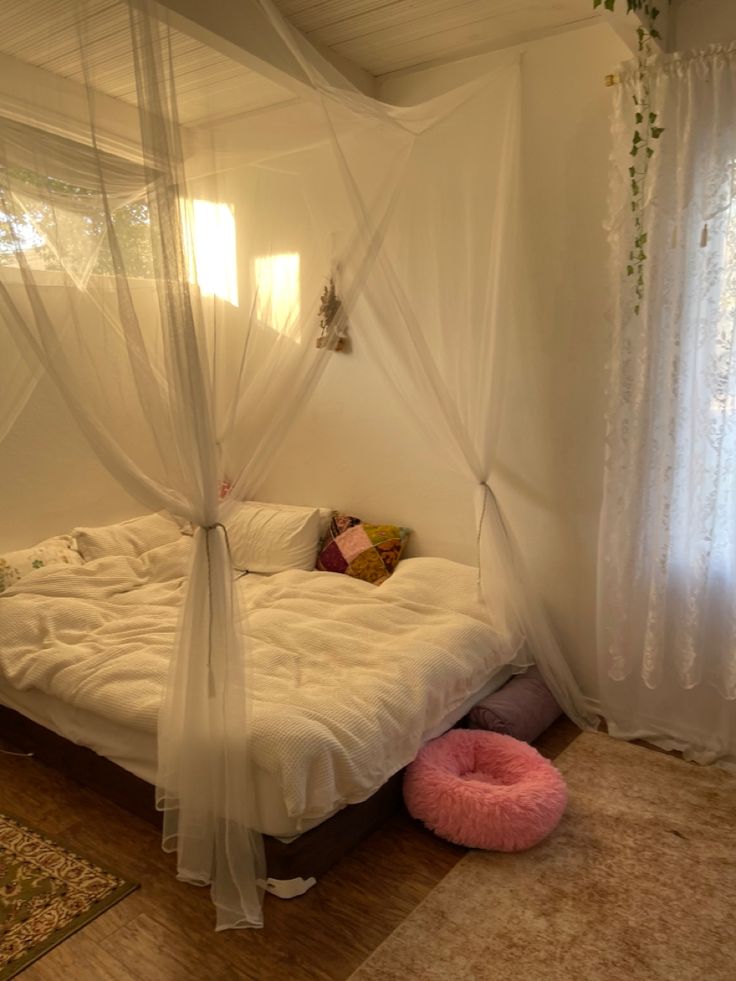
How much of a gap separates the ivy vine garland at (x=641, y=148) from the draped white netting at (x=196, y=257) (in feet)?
1.99

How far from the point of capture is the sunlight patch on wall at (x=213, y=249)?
2.01 meters

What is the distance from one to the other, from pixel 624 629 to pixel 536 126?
2064 mm

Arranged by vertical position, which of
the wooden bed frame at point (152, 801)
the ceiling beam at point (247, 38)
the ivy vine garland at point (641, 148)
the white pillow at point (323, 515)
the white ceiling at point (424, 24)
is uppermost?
the white ceiling at point (424, 24)

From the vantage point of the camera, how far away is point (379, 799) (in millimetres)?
2539

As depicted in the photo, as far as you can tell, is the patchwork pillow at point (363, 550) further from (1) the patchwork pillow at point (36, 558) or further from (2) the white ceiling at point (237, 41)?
(2) the white ceiling at point (237, 41)

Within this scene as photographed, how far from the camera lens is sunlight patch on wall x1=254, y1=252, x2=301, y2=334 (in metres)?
2.32

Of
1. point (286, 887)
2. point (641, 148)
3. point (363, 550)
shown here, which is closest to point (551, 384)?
point (641, 148)

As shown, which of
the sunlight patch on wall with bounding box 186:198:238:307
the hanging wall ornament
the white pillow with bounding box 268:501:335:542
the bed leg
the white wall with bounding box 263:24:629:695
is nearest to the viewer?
the sunlight patch on wall with bounding box 186:198:238:307

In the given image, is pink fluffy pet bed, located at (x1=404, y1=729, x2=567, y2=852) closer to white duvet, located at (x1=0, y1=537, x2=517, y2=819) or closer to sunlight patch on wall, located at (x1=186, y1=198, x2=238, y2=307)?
white duvet, located at (x1=0, y1=537, x2=517, y2=819)

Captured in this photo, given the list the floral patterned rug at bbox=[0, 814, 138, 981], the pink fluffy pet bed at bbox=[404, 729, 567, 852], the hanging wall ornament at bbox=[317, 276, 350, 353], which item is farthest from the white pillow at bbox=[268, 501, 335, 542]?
the floral patterned rug at bbox=[0, 814, 138, 981]

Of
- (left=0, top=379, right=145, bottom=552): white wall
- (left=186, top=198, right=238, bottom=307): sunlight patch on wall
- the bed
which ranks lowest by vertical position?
the bed

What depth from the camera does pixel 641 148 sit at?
2732mm

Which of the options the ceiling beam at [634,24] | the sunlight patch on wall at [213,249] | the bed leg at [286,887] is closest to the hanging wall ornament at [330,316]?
the sunlight patch on wall at [213,249]

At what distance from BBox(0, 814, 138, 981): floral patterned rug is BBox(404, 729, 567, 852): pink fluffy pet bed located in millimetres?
963
